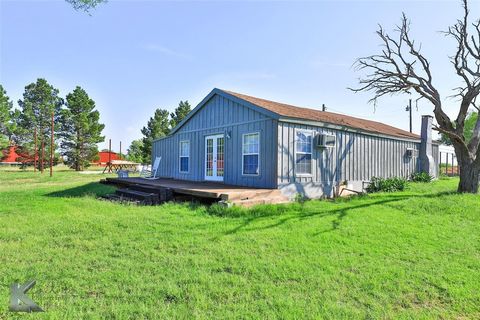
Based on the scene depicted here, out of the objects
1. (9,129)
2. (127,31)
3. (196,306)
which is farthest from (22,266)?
(9,129)

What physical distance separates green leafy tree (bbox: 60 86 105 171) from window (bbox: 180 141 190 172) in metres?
24.6

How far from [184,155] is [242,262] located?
10.1m

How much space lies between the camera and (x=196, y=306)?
3.02m

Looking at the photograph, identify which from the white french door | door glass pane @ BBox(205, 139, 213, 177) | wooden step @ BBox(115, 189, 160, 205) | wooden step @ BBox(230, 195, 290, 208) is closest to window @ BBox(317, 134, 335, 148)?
wooden step @ BBox(230, 195, 290, 208)

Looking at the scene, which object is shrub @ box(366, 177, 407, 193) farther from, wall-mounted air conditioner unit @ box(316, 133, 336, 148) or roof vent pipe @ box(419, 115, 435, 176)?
roof vent pipe @ box(419, 115, 435, 176)

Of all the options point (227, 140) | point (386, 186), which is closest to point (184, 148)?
point (227, 140)

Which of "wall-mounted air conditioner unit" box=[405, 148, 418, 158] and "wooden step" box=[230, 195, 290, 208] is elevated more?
"wall-mounted air conditioner unit" box=[405, 148, 418, 158]

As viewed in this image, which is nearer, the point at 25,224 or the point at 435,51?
the point at 25,224

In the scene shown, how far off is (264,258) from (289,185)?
5.17 meters

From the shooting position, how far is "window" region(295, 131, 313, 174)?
31.7 ft

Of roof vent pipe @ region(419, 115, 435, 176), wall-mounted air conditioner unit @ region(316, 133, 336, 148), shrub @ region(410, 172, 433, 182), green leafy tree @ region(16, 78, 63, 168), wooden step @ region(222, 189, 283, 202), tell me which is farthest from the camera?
green leafy tree @ region(16, 78, 63, 168)

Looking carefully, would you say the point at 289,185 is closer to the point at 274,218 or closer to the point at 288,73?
the point at 274,218

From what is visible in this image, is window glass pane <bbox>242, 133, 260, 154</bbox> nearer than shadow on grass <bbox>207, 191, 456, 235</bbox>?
No

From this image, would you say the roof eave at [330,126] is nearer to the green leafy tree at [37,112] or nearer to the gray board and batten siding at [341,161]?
the gray board and batten siding at [341,161]
